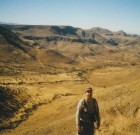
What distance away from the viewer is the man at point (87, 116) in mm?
7211

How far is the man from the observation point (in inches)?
284

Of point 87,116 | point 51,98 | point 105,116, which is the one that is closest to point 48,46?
point 51,98

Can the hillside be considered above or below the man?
below

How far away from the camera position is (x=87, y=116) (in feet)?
24.1

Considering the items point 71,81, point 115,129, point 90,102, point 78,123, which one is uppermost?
point 90,102

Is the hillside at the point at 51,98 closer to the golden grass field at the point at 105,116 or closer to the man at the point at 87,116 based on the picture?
the golden grass field at the point at 105,116

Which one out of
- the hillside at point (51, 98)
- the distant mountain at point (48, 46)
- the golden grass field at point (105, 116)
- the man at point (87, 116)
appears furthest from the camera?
the distant mountain at point (48, 46)

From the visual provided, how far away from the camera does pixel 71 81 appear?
39812mm

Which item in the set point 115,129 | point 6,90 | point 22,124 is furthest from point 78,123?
point 6,90

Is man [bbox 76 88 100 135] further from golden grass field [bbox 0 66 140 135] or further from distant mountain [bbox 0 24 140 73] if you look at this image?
distant mountain [bbox 0 24 140 73]

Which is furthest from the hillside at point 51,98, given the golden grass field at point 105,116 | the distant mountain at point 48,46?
the distant mountain at point 48,46

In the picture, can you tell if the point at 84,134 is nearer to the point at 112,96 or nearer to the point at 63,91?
the point at 112,96

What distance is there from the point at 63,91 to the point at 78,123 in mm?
25092

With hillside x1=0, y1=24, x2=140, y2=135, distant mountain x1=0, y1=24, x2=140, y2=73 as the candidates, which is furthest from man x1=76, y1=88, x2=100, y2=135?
distant mountain x1=0, y1=24, x2=140, y2=73
